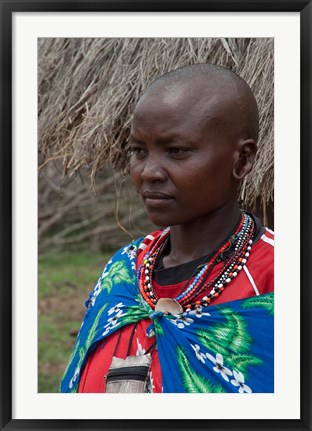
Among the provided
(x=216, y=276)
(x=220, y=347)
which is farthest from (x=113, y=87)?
(x=220, y=347)

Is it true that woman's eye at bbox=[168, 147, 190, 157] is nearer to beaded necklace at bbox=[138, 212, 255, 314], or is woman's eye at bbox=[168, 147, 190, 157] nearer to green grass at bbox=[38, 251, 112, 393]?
beaded necklace at bbox=[138, 212, 255, 314]

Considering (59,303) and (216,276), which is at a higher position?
(216,276)

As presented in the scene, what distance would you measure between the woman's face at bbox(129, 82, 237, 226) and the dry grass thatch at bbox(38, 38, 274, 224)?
54 cm

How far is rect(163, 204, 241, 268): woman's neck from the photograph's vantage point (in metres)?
1.71

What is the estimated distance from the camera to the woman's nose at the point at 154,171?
1606 mm

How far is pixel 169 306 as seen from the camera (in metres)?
1.68

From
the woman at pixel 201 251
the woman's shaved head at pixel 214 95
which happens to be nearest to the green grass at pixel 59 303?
the woman at pixel 201 251

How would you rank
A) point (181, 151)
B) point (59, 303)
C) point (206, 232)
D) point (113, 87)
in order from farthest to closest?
point (59, 303) < point (113, 87) < point (206, 232) < point (181, 151)

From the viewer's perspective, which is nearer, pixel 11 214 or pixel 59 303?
pixel 11 214

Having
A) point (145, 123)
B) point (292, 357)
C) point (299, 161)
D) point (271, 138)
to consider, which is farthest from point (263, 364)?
point (271, 138)

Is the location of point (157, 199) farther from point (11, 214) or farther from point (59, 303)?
point (59, 303)

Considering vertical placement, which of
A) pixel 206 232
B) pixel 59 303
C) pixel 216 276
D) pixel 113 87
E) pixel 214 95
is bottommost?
pixel 59 303

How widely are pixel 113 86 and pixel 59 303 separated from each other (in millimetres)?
3262

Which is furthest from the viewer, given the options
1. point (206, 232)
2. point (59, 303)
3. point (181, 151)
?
point (59, 303)
